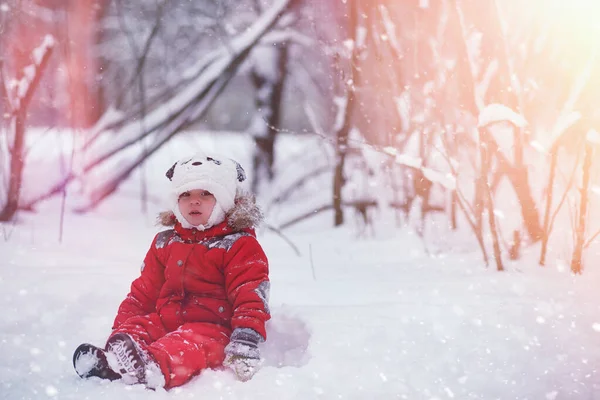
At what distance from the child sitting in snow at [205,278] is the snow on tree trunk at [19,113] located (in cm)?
230

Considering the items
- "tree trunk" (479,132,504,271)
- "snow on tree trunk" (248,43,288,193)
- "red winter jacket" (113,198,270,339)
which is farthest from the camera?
"snow on tree trunk" (248,43,288,193)

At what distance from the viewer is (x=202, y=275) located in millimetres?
2480

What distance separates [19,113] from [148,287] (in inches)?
99.1

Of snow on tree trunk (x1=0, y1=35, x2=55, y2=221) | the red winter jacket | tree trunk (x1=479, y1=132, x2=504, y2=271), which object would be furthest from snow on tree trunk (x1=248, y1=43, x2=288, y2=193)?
the red winter jacket

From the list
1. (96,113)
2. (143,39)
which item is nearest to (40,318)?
(96,113)

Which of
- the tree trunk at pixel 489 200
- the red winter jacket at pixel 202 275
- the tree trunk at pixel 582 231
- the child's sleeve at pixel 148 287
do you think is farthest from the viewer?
the tree trunk at pixel 489 200

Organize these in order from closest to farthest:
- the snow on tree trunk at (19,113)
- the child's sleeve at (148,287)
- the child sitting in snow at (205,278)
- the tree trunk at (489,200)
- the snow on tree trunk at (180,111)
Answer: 1. the child sitting in snow at (205,278)
2. the child's sleeve at (148,287)
3. the tree trunk at (489,200)
4. the snow on tree trunk at (19,113)
5. the snow on tree trunk at (180,111)

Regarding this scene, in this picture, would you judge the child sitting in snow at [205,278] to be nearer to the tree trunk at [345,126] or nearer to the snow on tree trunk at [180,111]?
the tree trunk at [345,126]

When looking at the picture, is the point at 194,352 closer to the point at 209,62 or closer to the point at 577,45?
the point at 577,45

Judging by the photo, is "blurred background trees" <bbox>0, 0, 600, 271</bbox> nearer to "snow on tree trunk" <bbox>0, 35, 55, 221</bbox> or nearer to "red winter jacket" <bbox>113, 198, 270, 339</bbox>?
"snow on tree trunk" <bbox>0, 35, 55, 221</bbox>

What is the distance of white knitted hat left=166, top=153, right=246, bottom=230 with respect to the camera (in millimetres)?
2496

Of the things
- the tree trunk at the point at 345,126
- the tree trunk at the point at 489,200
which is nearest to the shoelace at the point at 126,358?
the tree trunk at the point at 489,200

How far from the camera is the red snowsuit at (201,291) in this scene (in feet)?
7.41

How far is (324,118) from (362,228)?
1975 millimetres
